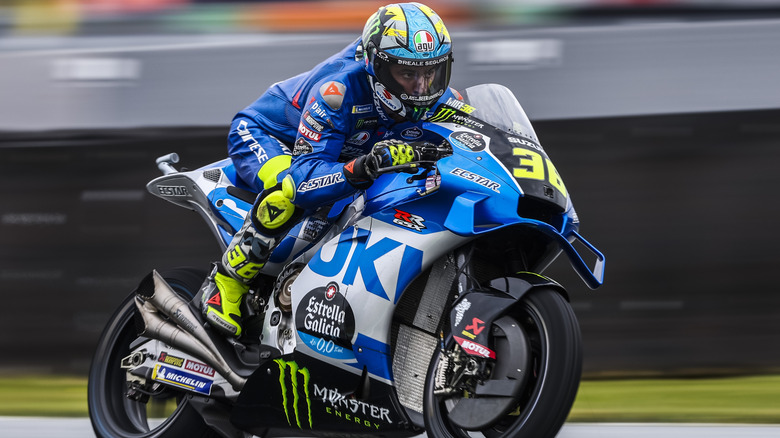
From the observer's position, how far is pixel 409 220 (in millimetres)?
3619

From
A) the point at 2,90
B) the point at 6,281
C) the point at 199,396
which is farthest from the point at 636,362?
the point at 2,90

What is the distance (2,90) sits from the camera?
6.11 m

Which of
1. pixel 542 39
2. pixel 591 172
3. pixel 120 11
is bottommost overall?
pixel 120 11

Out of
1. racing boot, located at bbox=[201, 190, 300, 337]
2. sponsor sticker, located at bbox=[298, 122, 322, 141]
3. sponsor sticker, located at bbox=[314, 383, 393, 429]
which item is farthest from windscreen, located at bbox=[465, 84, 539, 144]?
sponsor sticker, located at bbox=[314, 383, 393, 429]

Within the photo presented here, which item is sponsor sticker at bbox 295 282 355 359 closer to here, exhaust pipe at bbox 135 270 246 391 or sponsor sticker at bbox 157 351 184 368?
exhaust pipe at bbox 135 270 246 391

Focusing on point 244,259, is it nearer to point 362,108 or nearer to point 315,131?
point 315,131

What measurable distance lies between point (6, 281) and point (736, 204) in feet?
13.0

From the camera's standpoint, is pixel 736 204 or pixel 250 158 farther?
pixel 736 204

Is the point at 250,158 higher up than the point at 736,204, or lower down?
lower down

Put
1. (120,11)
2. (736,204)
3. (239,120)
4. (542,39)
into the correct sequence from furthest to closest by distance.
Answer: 1. (120,11)
2. (542,39)
3. (736,204)
4. (239,120)

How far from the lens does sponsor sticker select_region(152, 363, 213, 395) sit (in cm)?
423

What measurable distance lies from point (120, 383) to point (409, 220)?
5.96 feet

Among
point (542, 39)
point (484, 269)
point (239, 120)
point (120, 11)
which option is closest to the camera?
point (484, 269)

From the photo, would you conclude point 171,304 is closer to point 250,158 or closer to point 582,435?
point 250,158
